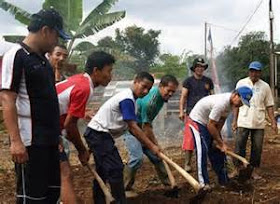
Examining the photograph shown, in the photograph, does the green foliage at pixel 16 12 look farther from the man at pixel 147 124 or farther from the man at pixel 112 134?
the man at pixel 112 134

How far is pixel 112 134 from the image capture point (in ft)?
15.9

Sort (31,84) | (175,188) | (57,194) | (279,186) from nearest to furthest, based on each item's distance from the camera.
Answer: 1. (31,84)
2. (57,194)
3. (175,188)
4. (279,186)

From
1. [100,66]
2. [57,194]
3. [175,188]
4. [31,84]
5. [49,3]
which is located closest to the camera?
[31,84]

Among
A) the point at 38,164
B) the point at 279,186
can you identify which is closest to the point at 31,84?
the point at 38,164

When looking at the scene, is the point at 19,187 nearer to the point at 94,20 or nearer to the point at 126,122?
the point at 126,122

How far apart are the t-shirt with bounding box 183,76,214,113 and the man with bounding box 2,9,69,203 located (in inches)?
179

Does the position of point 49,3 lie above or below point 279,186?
above

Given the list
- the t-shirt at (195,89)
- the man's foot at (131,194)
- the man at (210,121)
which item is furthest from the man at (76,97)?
the t-shirt at (195,89)

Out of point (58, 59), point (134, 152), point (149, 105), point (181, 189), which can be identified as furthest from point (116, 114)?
point (181, 189)

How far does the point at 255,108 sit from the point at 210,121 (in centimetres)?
211

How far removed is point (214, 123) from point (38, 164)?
8.77ft

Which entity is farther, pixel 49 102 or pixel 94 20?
pixel 94 20

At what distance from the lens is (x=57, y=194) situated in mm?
3789

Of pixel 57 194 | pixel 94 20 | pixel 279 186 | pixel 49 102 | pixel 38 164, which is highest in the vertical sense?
pixel 94 20
